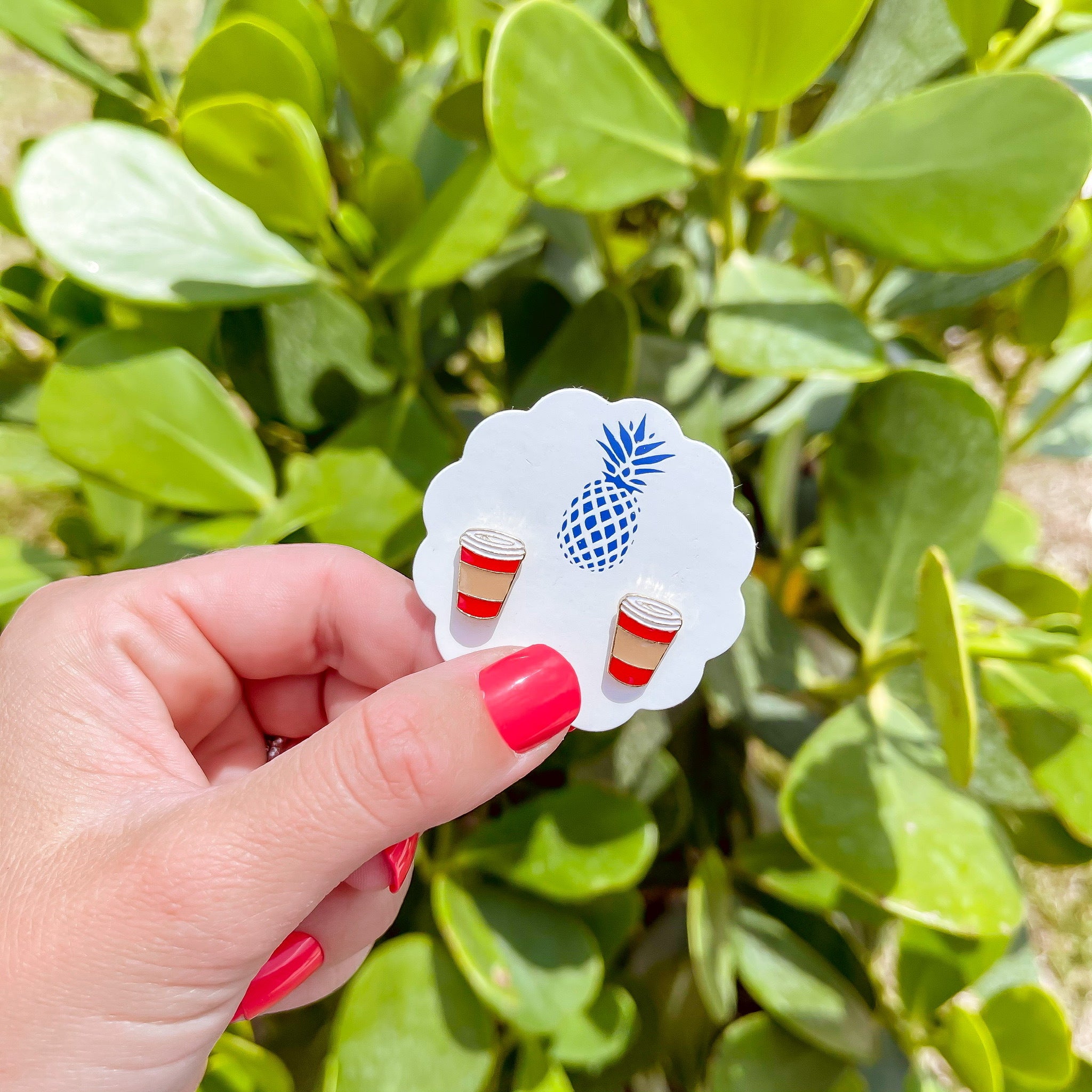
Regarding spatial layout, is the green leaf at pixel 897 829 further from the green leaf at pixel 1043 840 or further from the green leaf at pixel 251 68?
the green leaf at pixel 251 68

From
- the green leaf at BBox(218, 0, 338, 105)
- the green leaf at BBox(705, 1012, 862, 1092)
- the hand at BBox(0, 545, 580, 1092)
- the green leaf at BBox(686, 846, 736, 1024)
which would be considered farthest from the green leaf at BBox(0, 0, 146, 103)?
the green leaf at BBox(705, 1012, 862, 1092)

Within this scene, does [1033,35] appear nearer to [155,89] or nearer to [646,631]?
[646,631]

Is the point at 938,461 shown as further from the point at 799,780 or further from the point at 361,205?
the point at 361,205

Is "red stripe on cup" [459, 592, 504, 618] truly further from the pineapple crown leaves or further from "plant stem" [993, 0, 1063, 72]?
"plant stem" [993, 0, 1063, 72]

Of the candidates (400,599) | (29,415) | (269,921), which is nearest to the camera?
(269,921)

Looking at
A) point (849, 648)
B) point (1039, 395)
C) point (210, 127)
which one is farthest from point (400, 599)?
point (1039, 395)

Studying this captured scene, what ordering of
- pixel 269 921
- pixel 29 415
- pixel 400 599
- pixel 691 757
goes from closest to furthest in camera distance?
pixel 269 921, pixel 400 599, pixel 29 415, pixel 691 757

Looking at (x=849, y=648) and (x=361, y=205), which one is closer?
(x=361, y=205)

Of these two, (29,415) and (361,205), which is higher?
(361,205)
